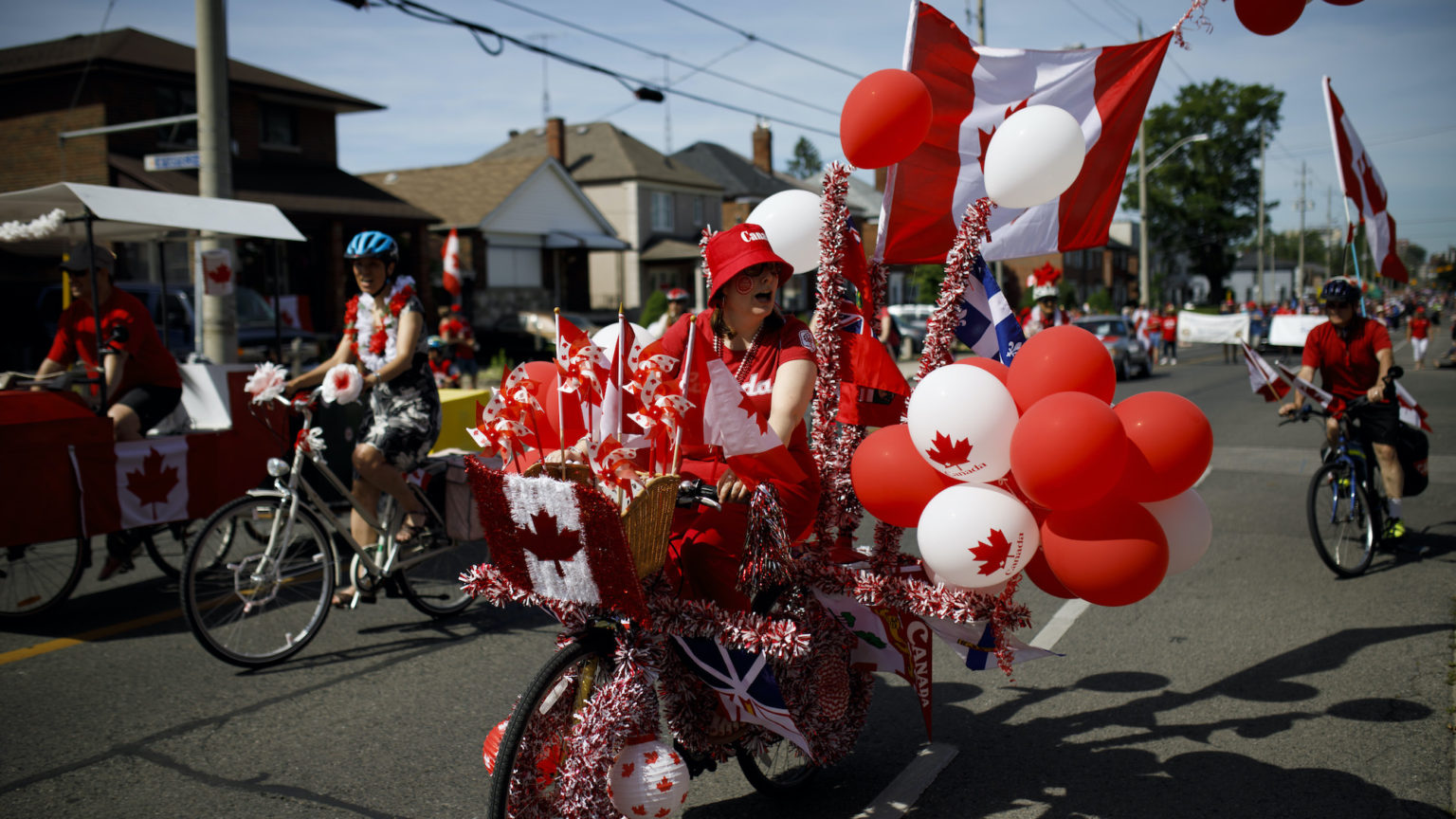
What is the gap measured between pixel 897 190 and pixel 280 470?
11.1ft

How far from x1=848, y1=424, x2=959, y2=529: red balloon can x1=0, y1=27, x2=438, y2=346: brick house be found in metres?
21.7

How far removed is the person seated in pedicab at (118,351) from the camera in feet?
19.7

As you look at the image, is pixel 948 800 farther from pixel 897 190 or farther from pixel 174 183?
pixel 174 183

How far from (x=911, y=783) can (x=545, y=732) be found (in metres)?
1.58

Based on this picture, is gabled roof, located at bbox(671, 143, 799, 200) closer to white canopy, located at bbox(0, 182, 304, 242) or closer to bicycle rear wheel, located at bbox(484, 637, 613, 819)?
white canopy, located at bbox(0, 182, 304, 242)

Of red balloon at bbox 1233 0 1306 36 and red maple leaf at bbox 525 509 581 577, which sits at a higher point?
red balloon at bbox 1233 0 1306 36

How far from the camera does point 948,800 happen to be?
3527 mm

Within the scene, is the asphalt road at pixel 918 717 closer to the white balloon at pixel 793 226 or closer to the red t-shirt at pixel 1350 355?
the red t-shirt at pixel 1350 355

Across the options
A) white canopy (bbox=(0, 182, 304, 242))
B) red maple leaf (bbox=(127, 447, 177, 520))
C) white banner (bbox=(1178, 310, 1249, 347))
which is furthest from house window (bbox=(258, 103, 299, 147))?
white banner (bbox=(1178, 310, 1249, 347))

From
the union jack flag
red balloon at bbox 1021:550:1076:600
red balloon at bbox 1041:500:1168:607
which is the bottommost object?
the union jack flag

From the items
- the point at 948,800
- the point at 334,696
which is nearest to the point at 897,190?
the point at 948,800

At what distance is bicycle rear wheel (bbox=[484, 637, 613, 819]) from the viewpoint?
2654 millimetres

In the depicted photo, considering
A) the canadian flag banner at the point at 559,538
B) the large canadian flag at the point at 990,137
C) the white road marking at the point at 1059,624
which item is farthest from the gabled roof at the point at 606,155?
the canadian flag banner at the point at 559,538

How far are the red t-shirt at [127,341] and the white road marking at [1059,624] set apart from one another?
18.1 feet
